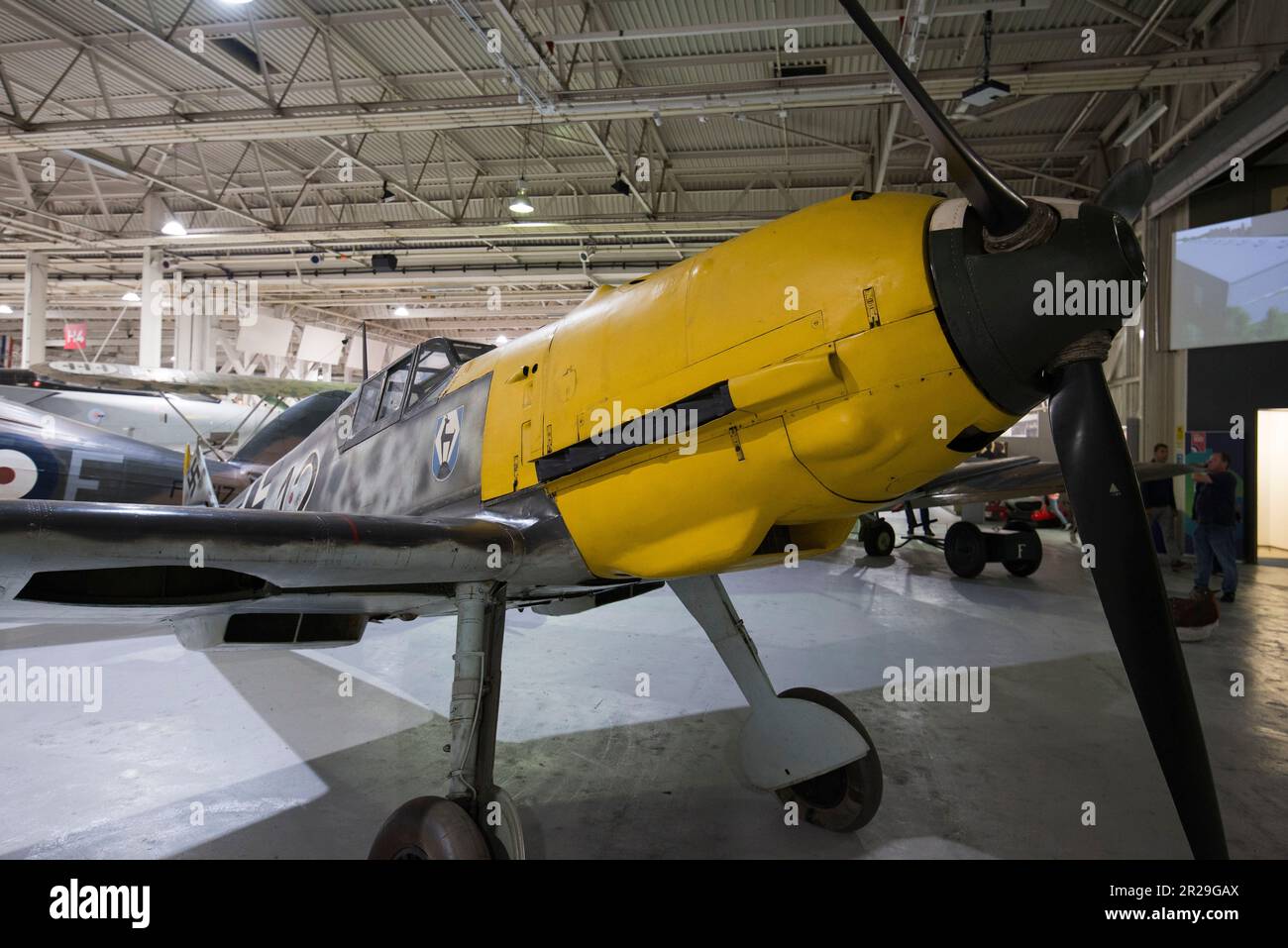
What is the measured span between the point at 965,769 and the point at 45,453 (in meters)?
9.58

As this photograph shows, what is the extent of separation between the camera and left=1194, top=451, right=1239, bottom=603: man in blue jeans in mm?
7402

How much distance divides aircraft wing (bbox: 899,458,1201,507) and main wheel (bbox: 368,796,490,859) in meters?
4.63

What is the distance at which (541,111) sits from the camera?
786cm

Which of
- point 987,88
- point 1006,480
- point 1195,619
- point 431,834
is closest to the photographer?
point 431,834

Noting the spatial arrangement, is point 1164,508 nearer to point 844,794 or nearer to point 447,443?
point 844,794

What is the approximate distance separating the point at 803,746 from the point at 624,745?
1.20 meters

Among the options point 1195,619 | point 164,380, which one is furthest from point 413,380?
point 164,380

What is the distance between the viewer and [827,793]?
10.0 ft

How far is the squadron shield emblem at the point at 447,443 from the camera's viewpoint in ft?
10.1

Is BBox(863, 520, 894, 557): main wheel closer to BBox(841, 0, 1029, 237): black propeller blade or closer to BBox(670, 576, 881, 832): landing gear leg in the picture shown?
BBox(670, 576, 881, 832): landing gear leg

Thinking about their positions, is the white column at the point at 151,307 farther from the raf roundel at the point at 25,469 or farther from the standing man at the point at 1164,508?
the standing man at the point at 1164,508

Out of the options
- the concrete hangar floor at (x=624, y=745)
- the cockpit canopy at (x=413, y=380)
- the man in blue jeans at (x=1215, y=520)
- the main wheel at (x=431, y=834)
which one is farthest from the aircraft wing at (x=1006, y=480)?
the main wheel at (x=431, y=834)
